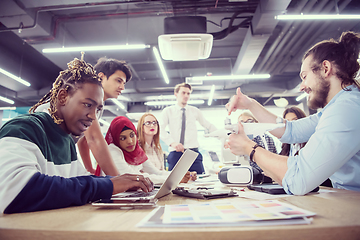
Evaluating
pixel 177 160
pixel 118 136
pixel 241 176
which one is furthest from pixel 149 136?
pixel 241 176

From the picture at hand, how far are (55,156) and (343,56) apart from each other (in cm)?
147

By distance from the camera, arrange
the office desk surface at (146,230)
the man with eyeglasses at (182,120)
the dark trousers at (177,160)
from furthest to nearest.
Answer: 1. the man with eyeglasses at (182,120)
2. the dark trousers at (177,160)
3. the office desk surface at (146,230)

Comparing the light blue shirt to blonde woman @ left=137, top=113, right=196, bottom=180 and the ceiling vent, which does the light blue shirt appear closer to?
blonde woman @ left=137, top=113, right=196, bottom=180

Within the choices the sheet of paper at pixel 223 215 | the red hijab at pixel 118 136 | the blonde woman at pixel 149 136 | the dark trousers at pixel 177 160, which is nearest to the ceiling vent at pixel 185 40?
the blonde woman at pixel 149 136

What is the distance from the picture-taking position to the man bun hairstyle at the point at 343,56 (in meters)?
1.04

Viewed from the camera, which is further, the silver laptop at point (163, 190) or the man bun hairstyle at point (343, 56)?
the man bun hairstyle at point (343, 56)

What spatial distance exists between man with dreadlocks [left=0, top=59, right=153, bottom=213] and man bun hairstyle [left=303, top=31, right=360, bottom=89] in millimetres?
1090

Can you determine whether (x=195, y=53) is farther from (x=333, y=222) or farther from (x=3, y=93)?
(x=3, y=93)

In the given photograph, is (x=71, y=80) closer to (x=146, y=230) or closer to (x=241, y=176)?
(x=146, y=230)

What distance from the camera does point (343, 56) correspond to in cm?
105

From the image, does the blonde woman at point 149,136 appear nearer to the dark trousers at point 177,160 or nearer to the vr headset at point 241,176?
the dark trousers at point 177,160

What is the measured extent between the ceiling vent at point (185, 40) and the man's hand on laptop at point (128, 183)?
2.91 m

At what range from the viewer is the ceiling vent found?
11.1 feet

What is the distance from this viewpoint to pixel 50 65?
7.02 meters
